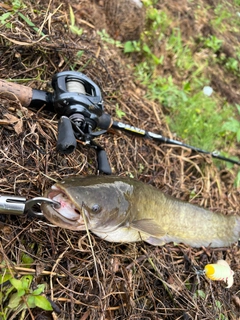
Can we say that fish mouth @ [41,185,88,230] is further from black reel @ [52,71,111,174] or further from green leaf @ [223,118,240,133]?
green leaf @ [223,118,240,133]

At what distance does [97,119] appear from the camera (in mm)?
2438

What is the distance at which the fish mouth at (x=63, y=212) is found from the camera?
1.87 meters

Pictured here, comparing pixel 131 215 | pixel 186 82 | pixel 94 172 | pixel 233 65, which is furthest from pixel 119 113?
pixel 233 65

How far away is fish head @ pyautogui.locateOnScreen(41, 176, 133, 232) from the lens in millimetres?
1904

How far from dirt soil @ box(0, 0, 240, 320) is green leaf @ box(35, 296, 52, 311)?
0.10 metres

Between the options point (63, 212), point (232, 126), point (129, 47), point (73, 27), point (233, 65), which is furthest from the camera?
point (233, 65)

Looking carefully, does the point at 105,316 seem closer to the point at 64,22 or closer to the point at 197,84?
the point at 64,22

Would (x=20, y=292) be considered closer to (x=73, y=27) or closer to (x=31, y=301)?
(x=31, y=301)

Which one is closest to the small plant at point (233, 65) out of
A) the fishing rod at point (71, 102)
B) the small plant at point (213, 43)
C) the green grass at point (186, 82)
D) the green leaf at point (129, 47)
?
the green grass at point (186, 82)

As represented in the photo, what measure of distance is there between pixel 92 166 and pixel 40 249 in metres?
0.75

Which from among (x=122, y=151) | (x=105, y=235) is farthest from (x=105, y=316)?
(x=122, y=151)

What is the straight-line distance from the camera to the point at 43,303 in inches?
71.4

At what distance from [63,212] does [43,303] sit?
1.67 feet

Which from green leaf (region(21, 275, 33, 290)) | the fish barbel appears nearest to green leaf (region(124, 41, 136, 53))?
the fish barbel
